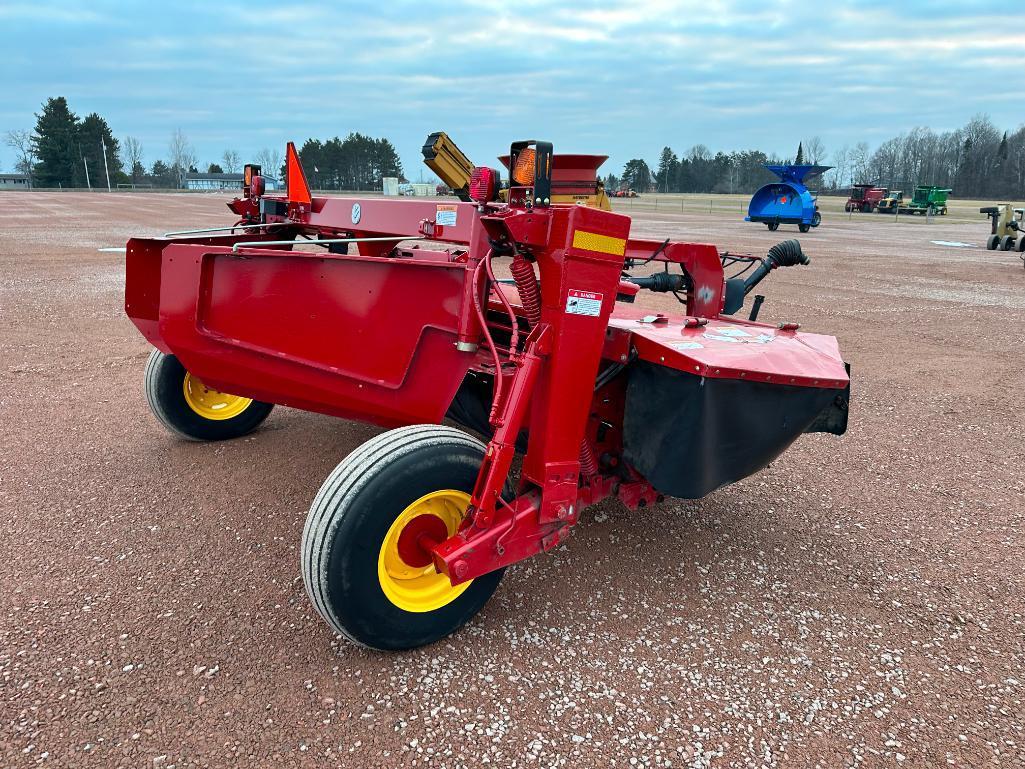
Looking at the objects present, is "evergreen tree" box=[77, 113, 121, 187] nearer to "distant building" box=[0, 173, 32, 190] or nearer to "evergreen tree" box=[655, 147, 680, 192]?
"distant building" box=[0, 173, 32, 190]

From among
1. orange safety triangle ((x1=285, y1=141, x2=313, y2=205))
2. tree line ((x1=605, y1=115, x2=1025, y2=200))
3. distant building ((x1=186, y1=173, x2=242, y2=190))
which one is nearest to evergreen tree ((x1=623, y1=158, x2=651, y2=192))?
tree line ((x1=605, y1=115, x2=1025, y2=200))

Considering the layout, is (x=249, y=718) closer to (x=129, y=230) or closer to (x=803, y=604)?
(x=803, y=604)

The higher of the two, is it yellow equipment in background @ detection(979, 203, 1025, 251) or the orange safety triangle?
the orange safety triangle

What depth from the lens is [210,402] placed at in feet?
14.1

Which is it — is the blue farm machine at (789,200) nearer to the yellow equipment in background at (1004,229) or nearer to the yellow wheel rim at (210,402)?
the yellow equipment in background at (1004,229)

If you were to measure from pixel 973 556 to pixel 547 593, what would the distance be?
209cm

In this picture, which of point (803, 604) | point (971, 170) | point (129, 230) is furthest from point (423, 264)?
point (971, 170)

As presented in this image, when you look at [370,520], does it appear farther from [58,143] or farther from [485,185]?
[58,143]

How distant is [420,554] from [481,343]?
882 millimetres

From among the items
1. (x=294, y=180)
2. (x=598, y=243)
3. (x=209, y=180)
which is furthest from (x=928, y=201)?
(x=209, y=180)

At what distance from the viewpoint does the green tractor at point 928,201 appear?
3716 cm

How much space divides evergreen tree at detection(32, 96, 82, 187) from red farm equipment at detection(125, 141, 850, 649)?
76.8m

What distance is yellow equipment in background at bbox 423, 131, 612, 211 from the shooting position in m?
4.15

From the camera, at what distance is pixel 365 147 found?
75938 mm
